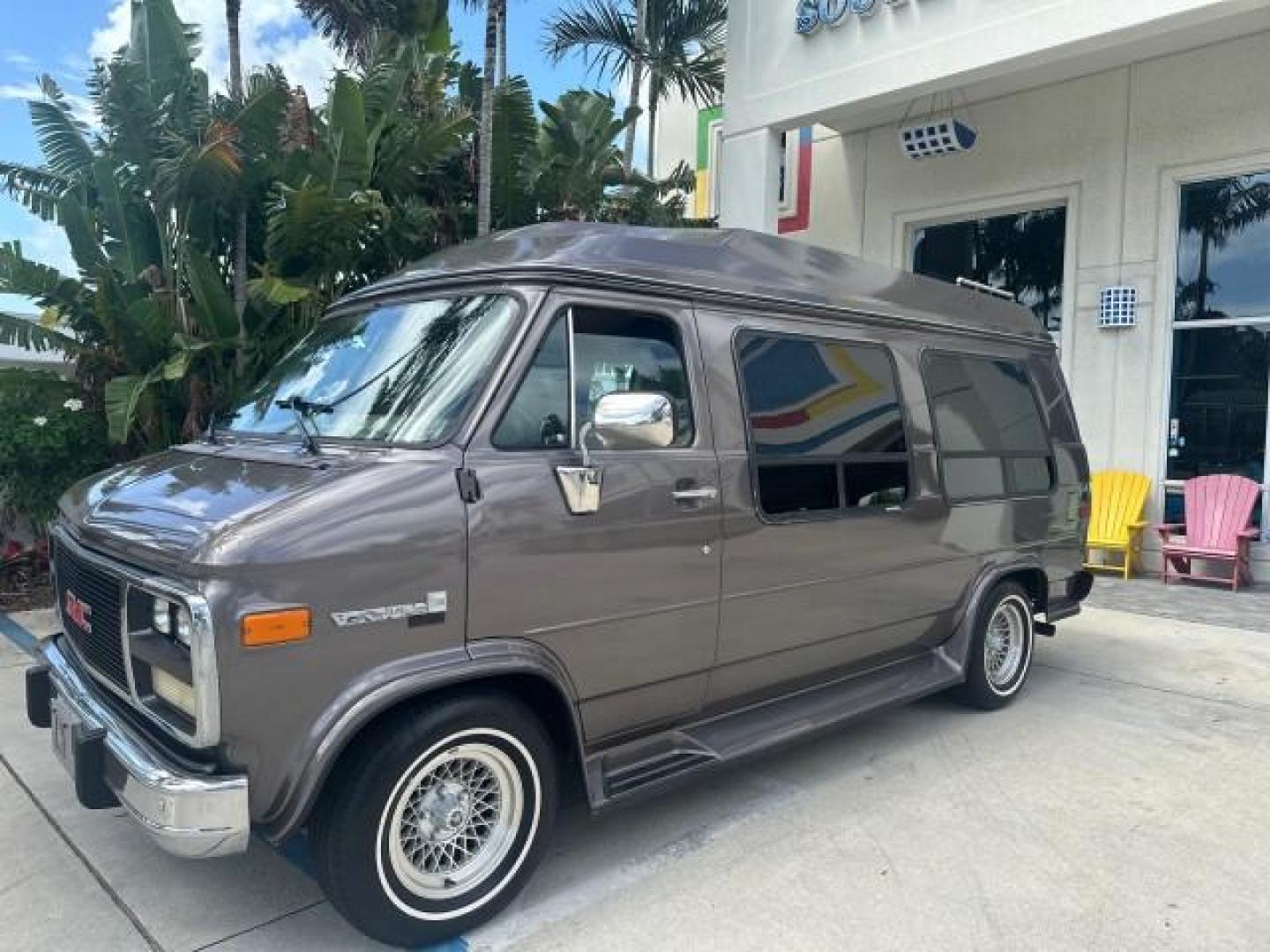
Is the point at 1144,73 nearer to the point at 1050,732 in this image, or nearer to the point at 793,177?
the point at 793,177

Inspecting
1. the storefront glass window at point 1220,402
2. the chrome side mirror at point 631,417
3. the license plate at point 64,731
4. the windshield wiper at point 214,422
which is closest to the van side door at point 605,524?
the chrome side mirror at point 631,417

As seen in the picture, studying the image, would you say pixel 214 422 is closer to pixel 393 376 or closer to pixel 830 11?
pixel 393 376

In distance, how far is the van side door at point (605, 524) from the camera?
10.7 ft

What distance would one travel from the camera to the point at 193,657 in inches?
105

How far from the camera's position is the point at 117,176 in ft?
28.8

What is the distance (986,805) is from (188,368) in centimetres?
700

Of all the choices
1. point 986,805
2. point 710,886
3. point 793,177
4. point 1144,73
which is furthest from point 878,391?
point 793,177

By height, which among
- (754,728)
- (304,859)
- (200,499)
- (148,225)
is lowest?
(304,859)

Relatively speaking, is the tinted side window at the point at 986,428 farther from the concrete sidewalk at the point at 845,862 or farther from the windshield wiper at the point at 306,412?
the windshield wiper at the point at 306,412

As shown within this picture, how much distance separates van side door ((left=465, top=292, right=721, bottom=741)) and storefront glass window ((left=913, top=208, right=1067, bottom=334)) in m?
8.97

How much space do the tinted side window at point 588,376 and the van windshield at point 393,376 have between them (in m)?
0.17

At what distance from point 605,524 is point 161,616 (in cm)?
150

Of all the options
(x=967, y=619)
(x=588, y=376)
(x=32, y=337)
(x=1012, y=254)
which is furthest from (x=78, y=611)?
(x=1012, y=254)

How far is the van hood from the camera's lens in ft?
9.23
